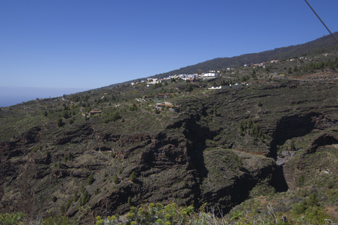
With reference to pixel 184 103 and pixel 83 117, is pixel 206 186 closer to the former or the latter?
pixel 184 103

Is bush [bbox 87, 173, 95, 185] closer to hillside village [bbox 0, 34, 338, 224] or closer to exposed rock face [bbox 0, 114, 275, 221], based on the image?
hillside village [bbox 0, 34, 338, 224]

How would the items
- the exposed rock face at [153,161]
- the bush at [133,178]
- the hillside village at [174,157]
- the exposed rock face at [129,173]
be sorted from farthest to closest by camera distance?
the exposed rock face at [153,161] → the bush at [133,178] → the exposed rock face at [129,173] → the hillside village at [174,157]

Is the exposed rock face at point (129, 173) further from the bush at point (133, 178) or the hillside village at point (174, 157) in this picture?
the bush at point (133, 178)

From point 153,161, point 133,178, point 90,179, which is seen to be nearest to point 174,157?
point 153,161

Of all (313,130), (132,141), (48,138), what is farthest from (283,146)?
(48,138)

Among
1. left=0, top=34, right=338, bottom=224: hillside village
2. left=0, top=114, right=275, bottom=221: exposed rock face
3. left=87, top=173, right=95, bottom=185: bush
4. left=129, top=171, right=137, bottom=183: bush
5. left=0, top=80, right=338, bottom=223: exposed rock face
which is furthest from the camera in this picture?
left=87, top=173, right=95, bottom=185: bush

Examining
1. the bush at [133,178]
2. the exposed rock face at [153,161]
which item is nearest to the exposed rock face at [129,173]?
the exposed rock face at [153,161]

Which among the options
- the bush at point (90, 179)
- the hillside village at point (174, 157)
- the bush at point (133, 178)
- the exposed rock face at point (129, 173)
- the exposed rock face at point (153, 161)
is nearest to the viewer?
the hillside village at point (174, 157)

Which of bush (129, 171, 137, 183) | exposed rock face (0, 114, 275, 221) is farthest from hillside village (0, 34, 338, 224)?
bush (129, 171, 137, 183)

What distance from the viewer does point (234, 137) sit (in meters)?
41.3

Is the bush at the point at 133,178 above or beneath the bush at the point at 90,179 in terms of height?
above

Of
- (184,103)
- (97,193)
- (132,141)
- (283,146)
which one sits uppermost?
(184,103)

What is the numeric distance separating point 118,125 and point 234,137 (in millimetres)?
22557

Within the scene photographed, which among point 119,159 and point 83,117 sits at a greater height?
point 83,117
